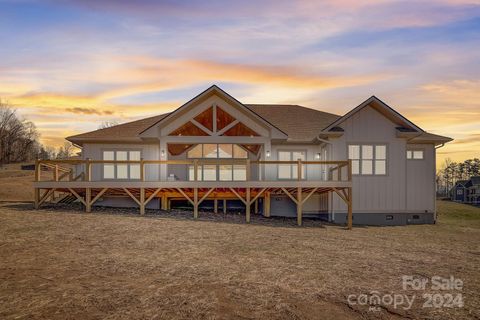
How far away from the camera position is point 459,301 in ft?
22.4

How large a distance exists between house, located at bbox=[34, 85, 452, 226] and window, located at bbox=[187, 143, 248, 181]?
57mm

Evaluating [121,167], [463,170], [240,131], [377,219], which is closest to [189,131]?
[240,131]

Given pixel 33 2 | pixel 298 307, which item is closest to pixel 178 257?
pixel 298 307

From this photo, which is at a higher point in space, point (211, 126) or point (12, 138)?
point (12, 138)

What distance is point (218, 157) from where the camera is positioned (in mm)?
20531

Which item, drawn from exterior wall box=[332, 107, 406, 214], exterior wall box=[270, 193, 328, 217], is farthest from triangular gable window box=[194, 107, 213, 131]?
exterior wall box=[332, 107, 406, 214]

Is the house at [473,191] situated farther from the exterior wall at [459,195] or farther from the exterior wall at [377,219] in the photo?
the exterior wall at [377,219]

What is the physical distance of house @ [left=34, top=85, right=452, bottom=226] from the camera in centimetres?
1823

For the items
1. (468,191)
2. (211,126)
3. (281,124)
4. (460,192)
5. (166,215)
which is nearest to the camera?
(166,215)

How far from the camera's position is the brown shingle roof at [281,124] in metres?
20.0

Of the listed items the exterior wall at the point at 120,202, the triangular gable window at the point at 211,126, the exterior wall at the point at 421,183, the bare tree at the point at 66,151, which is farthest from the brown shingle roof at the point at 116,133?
the bare tree at the point at 66,151

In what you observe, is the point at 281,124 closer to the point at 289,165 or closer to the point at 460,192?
the point at 289,165

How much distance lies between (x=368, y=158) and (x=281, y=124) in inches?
232

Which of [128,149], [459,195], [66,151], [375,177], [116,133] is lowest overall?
[459,195]
